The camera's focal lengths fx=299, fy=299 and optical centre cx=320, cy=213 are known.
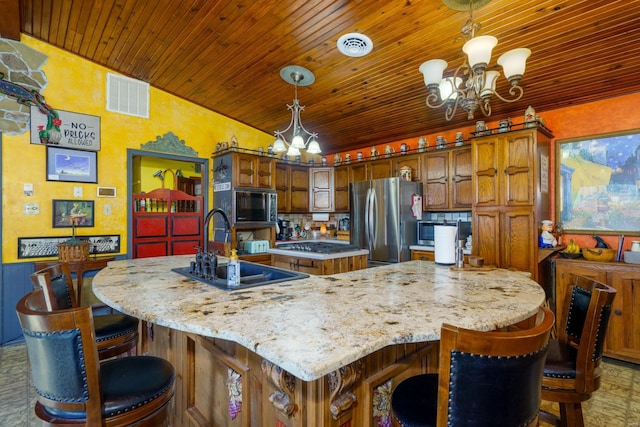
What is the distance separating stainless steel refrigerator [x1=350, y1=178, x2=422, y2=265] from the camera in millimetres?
4203

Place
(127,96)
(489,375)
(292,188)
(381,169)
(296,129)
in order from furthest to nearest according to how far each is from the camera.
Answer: (292,188) < (381,169) < (127,96) < (296,129) < (489,375)

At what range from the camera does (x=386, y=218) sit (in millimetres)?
4332

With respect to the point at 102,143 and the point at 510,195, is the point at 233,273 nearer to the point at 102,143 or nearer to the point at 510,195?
the point at 510,195

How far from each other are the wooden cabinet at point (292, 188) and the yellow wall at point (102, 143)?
48.0 inches

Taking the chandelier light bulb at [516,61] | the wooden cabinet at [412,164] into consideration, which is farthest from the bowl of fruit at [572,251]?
the chandelier light bulb at [516,61]

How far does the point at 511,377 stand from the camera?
0.77m

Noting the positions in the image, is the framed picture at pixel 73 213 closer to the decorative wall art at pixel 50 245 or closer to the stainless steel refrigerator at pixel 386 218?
the decorative wall art at pixel 50 245

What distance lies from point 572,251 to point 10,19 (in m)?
6.22

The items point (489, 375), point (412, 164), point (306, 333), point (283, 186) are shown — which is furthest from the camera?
point (283, 186)

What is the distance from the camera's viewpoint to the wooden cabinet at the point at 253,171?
13.8 feet

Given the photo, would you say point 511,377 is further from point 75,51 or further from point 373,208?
point 75,51

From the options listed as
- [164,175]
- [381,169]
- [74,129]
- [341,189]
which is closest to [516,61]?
[381,169]

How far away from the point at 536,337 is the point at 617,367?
3.17 m

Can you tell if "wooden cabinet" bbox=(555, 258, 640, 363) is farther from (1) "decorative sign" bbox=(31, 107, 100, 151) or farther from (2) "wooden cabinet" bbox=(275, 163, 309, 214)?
(1) "decorative sign" bbox=(31, 107, 100, 151)
